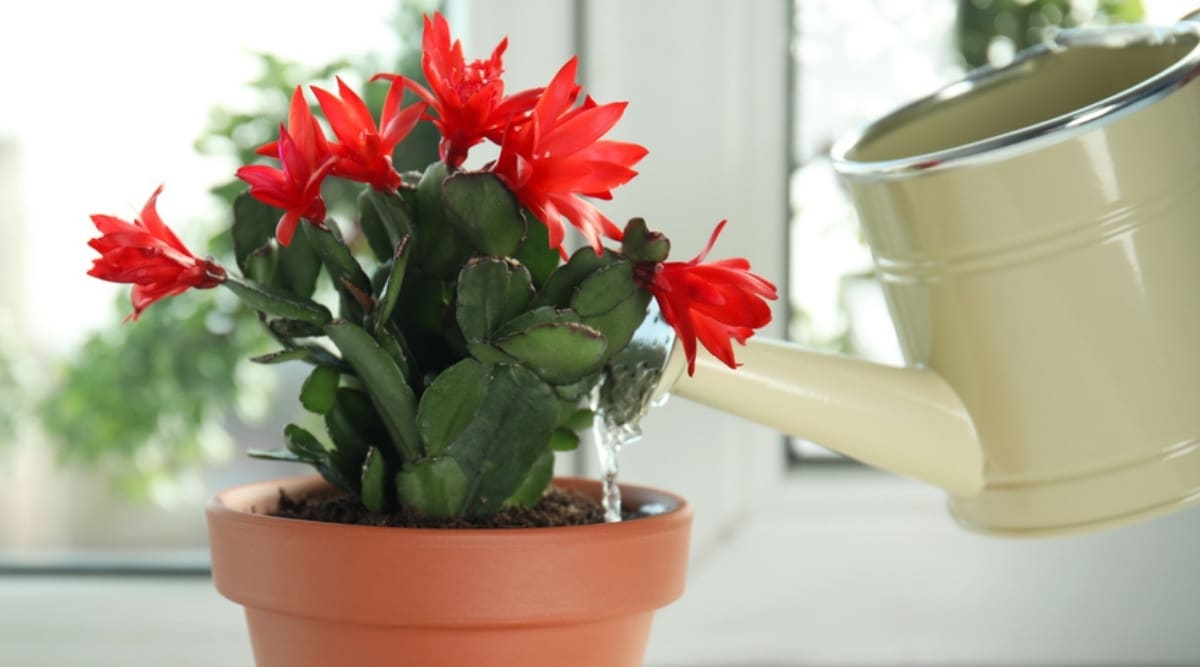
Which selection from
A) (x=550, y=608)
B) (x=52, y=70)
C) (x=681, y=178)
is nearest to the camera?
(x=550, y=608)

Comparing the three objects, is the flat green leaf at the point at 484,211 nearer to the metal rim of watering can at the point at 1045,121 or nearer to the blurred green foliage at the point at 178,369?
the metal rim of watering can at the point at 1045,121

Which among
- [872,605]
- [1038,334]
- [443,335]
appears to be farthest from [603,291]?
[872,605]

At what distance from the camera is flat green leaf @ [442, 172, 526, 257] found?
550 millimetres

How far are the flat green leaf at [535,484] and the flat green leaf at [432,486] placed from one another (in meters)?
0.06

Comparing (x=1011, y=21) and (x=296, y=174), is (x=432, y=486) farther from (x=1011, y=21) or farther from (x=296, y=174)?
(x=1011, y=21)

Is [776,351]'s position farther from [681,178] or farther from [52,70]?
[52,70]

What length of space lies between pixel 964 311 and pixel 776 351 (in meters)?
0.11

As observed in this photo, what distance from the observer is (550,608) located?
1.84 feet

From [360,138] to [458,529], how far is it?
0.64ft

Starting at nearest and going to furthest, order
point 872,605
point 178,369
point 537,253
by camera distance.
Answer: point 537,253
point 872,605
point 178,369

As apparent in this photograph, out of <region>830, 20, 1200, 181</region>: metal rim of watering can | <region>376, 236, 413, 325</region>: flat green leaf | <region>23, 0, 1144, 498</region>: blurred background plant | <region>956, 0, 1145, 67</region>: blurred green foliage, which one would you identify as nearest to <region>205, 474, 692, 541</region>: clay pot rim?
<region>376, 236, 413, 325</region>: flat green leaf

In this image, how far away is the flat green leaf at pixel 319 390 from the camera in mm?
606

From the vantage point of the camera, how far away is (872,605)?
100 cm

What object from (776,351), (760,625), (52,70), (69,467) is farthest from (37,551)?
(776,351)
